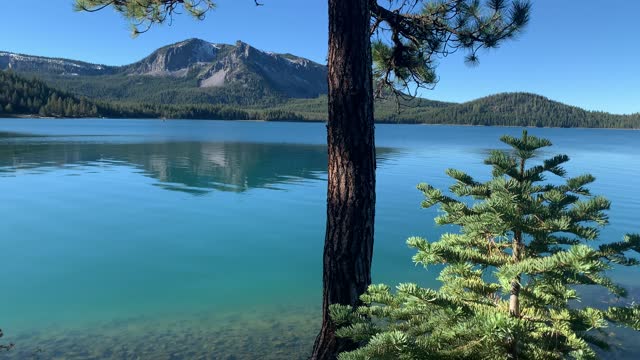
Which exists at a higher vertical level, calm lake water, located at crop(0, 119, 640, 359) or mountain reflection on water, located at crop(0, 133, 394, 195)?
mountain reflection on water, located at crop(0, 133, 394, 195)

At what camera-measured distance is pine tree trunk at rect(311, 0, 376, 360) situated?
5.42 metres

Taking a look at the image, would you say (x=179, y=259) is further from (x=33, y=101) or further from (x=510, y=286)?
(x=33, y=101)

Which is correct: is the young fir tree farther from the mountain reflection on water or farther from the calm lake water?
the mountain reflection on water

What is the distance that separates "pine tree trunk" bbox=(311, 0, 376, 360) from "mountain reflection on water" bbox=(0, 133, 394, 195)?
85.9ft

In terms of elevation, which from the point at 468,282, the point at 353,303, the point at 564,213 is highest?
the point at 564,213

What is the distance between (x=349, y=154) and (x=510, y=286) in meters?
2.57

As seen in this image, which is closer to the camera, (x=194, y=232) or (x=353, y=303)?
(x=353, y=303)

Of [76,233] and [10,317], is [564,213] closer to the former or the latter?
[10,317]

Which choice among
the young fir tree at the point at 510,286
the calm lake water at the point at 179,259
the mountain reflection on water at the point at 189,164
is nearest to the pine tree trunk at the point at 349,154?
the young fir tree at the point at 510,286

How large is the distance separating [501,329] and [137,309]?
11.5 meters

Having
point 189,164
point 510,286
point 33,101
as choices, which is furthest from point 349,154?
point 33,101

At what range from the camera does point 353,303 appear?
17.9ft

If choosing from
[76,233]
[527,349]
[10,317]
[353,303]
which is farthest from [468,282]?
[76,233]

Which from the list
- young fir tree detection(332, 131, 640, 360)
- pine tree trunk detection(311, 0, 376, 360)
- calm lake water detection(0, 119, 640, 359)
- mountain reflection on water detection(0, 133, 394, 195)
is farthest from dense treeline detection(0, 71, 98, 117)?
young fir tree detection(332, 131, 640, 360)
